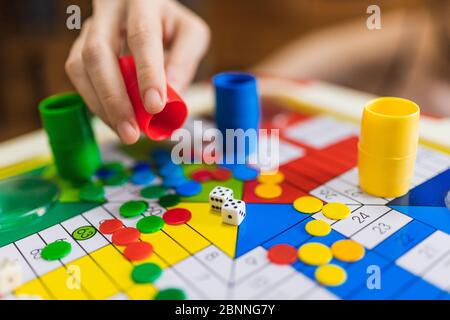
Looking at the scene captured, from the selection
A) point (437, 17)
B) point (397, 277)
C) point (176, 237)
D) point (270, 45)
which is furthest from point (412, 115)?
point (270, 45)

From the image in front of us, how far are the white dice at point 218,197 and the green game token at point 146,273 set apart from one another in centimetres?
14

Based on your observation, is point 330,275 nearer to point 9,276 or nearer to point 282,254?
point 282,254

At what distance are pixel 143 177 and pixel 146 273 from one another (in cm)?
25

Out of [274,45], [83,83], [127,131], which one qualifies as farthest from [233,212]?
[274,45]

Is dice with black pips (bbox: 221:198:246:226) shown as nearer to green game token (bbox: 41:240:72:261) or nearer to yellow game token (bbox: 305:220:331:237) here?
yellow game token (bbox: 305:220:331:237)

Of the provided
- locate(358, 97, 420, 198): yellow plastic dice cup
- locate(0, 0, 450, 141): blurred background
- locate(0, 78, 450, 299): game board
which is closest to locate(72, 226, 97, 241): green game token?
locate(0, 78, 450, 299): game board

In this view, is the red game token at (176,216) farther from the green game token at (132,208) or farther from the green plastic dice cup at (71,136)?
the green plastic dice cup at (71,136)

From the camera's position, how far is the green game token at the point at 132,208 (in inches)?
24.4

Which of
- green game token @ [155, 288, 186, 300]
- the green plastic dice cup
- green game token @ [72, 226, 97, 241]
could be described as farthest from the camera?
the green plastic dice cup

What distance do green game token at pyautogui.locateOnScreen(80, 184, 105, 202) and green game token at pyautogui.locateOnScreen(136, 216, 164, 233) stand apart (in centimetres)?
10

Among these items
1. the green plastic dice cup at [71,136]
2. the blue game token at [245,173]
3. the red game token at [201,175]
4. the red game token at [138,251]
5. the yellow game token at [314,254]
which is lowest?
the red game token at [138,251]

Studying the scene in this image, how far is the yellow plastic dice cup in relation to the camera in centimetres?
59

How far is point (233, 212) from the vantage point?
579 mm

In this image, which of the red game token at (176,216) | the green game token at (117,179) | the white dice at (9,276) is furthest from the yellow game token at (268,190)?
the white dice at (9,276)
